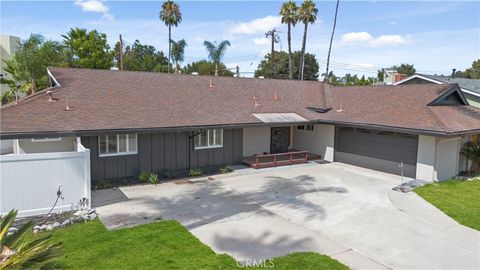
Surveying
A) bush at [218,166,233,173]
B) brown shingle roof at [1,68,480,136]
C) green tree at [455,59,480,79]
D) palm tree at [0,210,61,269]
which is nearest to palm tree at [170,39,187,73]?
brown shingle roof at [1,68,480,136]

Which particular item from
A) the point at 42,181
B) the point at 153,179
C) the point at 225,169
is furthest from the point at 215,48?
the point at 42,181

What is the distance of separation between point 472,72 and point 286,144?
220 feet

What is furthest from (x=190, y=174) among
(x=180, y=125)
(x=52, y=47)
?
(x=52, y=47)

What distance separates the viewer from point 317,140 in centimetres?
2059

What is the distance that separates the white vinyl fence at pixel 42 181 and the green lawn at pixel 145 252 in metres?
1.61

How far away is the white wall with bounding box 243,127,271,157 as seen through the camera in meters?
18.7

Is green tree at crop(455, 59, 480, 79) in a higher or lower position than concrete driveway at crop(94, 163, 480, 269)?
higher

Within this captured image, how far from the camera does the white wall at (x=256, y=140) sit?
18656 mm

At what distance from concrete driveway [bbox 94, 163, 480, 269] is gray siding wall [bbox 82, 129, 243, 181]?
1.51 meters

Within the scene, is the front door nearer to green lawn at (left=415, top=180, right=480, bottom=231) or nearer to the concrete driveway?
the concrete driveway

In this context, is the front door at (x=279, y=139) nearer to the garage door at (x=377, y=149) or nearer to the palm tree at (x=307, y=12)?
the garage door at (x=377, y=149)

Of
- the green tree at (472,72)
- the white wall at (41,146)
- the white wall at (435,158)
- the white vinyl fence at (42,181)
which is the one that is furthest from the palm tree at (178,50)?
the green tree at (472,72)

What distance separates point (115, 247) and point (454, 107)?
58.0ft

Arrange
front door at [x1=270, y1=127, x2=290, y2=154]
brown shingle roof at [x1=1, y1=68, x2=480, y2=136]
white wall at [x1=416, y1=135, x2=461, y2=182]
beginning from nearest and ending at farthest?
1. brown shingle roof at [x1=1, y1=68, x2=480, y2=136]
2. white wall at [x1=416, y1=135, x2=461, y2=182]
3. front door at [x1=270, y1=127, x2=290, y2=154]
